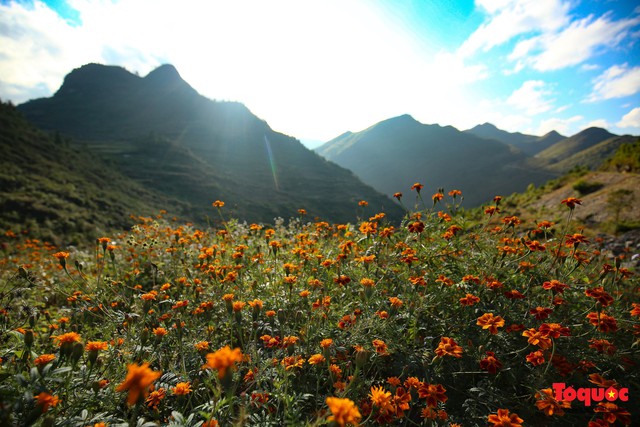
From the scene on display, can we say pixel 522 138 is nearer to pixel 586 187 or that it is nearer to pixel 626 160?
pixel 626 160

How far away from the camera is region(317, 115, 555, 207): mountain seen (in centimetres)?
8138

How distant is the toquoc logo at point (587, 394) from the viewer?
6.08ft

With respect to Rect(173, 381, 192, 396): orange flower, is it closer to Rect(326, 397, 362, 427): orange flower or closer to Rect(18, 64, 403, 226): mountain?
Rect(326, 397, 362, 427): orange flower

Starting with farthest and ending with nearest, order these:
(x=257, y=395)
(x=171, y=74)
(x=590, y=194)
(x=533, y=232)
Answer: (x=171, y=74) → (x=590, y=194) → (x=533, y=232) → (x=257, y=395)

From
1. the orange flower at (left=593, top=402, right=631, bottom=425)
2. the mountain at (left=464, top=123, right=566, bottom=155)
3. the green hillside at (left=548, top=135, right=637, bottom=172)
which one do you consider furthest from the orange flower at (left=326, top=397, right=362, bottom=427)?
the mountain at (left=464, top=123, right=566, bottom=155)

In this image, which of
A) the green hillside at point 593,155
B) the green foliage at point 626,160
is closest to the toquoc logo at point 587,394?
the green foliage at point 626,160

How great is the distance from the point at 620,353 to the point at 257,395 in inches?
107

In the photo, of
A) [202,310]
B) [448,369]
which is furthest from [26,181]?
[448,369]

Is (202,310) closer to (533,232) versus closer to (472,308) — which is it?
(472,308)

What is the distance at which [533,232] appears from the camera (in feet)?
12.0

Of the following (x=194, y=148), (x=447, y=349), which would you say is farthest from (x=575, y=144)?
(x=447, y=349)

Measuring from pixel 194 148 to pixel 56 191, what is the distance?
153 ft

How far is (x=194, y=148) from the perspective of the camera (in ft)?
207

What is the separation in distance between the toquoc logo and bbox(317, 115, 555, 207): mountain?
81527 mm
